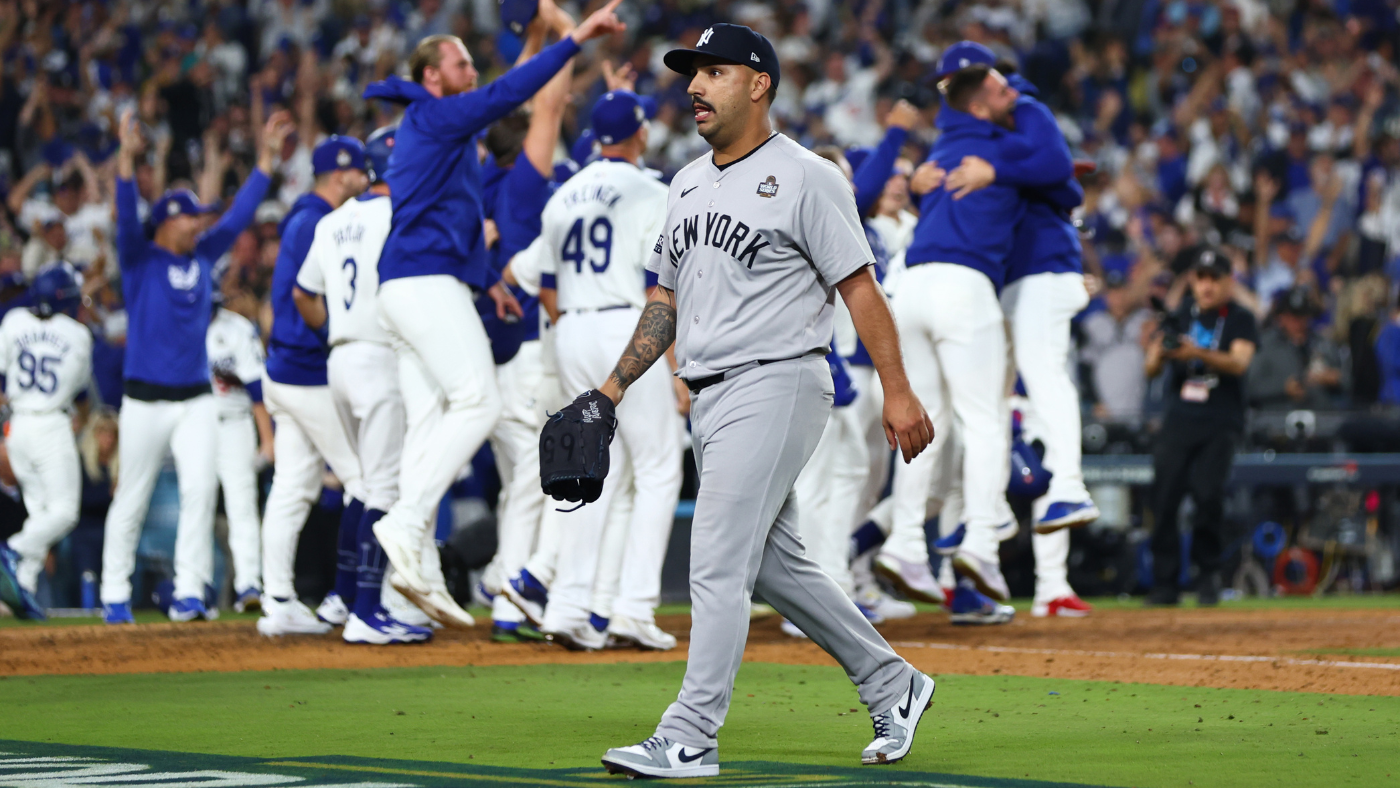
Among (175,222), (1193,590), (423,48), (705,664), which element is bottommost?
(1193,590)

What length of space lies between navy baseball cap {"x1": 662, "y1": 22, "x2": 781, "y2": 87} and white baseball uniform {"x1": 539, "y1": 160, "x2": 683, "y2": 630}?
3.12 meters

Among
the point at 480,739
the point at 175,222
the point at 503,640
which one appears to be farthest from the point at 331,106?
the point at 480,739

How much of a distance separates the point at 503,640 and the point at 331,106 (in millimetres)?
12463

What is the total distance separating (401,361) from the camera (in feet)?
27.2

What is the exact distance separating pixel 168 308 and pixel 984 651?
5.56 meters

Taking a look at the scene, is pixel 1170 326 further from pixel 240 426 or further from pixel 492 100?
pixel 240 426

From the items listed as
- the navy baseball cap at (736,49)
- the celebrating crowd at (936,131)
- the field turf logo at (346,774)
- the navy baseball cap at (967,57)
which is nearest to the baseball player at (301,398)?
the navy baseball cap at (967,57)

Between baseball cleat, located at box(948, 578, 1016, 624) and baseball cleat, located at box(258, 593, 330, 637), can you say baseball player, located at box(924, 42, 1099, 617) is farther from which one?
baseball cleat, located at box(258, 593, 330, 637)

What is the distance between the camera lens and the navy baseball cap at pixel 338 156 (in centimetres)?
977

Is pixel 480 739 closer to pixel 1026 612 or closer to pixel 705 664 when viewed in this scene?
pixel 705 664

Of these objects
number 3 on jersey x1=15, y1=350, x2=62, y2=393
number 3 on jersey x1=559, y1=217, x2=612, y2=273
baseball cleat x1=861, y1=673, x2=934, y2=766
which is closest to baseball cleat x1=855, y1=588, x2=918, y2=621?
number 3 on jersey x1=559, y1=217, x2=612, y2=273

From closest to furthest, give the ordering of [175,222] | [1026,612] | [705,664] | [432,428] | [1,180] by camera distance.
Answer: [705,664], [432,428], [175,222], [1026,612], [1,180]

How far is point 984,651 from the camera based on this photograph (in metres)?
8.05

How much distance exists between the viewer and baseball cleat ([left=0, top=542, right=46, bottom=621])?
1132 centimetres
